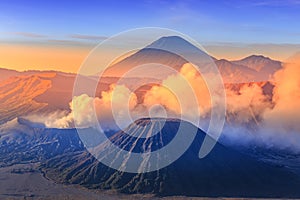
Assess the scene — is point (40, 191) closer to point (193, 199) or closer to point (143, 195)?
point (143, 195)

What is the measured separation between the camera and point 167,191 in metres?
170

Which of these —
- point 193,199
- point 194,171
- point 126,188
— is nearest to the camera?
point 193,199

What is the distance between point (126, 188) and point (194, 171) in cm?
3012

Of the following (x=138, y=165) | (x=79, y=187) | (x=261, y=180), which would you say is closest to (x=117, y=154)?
(x=138, y=165)

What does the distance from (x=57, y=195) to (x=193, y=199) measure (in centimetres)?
4551

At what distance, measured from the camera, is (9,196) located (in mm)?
163375

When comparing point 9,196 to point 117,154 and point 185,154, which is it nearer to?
point 117,154

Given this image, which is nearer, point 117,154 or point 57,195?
point 57,195

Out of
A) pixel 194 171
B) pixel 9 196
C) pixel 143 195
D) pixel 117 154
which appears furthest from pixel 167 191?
pixel 9 196

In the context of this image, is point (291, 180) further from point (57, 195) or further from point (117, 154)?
point (57, 195)

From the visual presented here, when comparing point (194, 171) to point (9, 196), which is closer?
point (9, 196)

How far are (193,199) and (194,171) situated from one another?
1075 inches

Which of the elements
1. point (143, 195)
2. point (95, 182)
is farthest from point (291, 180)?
point (95, 182)

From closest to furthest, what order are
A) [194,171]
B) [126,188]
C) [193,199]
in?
[193,199] → [126,188] → [194,171]
